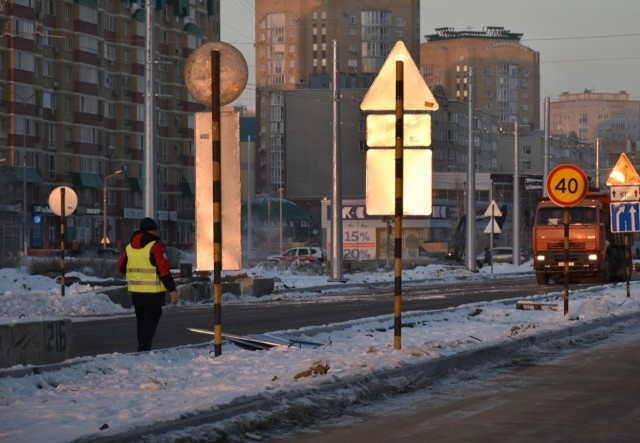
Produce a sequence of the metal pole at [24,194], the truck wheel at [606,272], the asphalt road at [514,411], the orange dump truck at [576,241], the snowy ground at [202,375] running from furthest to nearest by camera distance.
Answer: the metal pole at [24,194], the truck wheel at [606,272], the orange dump truck at [576,241], the asphalt road at [514,411], the snowy ground at [202,375]

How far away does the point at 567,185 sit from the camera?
80.1ft

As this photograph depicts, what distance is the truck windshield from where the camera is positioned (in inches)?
1917

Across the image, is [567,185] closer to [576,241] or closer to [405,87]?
[405,87]

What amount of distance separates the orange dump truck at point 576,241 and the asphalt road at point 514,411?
1254 inches

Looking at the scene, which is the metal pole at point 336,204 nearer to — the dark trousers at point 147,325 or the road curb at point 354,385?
the road curb at point 354,385

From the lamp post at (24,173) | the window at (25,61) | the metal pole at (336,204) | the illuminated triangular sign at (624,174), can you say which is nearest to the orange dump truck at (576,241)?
the metal pole at (336,204)

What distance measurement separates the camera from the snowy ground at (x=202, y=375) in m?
10.1

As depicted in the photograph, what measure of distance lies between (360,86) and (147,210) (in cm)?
13982

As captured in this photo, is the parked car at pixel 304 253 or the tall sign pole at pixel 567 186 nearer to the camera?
the tall sign pole at pixel 567 186

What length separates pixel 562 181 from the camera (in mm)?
24453

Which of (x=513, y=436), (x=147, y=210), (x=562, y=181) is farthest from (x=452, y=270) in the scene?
(x=513, y=436)

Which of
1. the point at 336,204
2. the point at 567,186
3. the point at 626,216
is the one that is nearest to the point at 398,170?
the point at 567,186

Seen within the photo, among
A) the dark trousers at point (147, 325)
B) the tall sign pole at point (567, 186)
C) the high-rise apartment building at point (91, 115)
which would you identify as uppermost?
the high-rise apartment building at point (91, 115)

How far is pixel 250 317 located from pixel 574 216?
2374 cm
